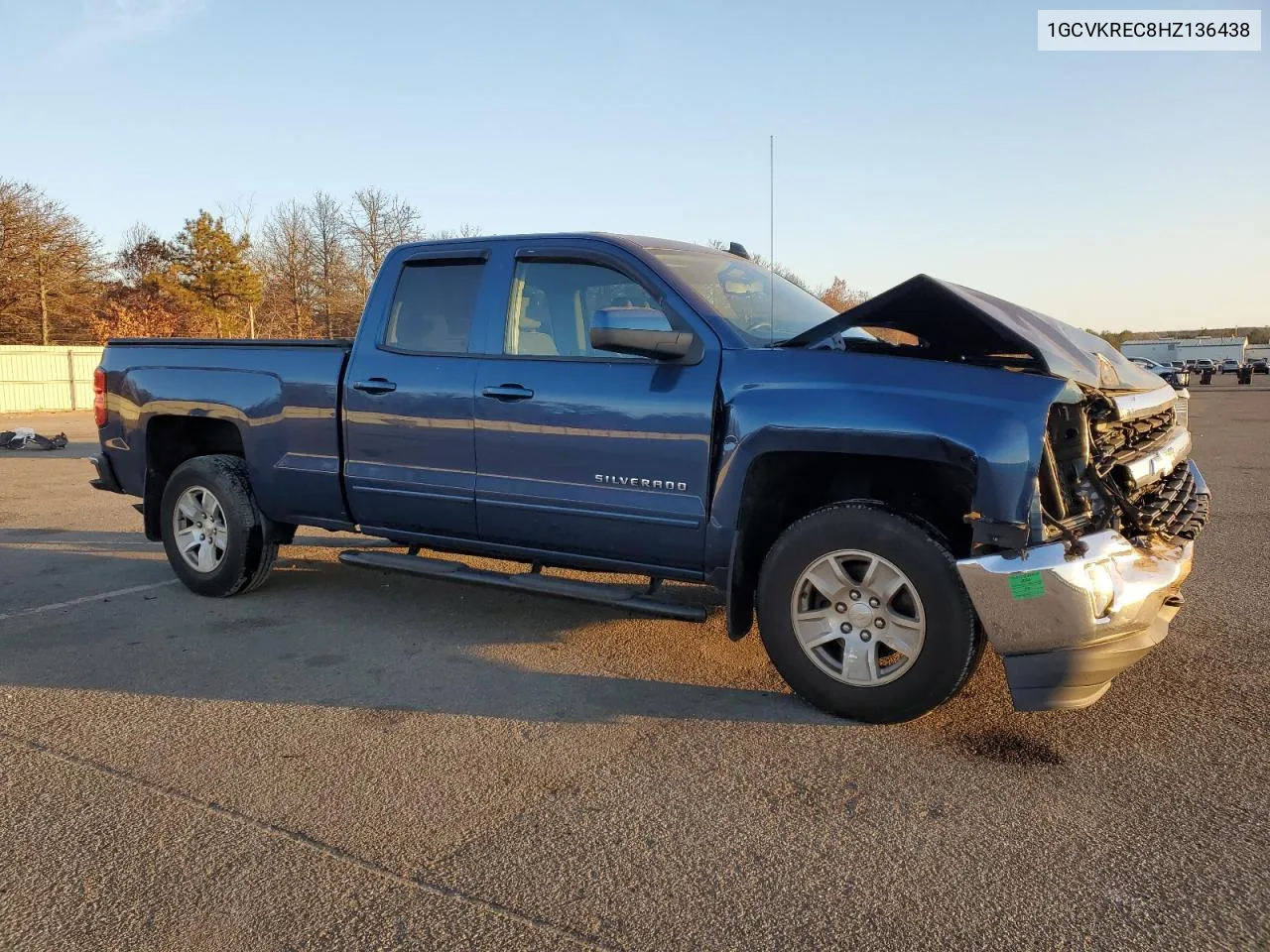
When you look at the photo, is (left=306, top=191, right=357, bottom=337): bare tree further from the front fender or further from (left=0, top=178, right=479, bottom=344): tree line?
the front fender

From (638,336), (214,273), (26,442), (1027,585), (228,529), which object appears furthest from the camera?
(214,273)

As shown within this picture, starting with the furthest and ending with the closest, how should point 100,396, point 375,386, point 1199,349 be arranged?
point 1199,349 → point 100,396 → point 375,386

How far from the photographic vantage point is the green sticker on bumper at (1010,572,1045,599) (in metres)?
3.21

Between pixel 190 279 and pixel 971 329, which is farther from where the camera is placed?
pixel 190 279

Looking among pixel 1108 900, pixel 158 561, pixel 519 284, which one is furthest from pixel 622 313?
pixel 158 561

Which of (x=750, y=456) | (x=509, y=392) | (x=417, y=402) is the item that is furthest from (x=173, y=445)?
(x=750, y=456)

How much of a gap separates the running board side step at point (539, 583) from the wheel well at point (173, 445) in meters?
1.36

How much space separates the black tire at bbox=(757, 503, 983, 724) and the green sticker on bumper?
212mm

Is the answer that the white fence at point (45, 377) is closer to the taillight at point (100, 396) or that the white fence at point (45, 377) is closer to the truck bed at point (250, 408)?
the taillight at point (100, 396)

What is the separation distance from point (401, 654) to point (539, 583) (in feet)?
2.59

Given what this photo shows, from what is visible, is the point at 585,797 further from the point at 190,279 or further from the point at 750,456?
the point at 190,279

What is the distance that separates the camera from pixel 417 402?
15.9ft

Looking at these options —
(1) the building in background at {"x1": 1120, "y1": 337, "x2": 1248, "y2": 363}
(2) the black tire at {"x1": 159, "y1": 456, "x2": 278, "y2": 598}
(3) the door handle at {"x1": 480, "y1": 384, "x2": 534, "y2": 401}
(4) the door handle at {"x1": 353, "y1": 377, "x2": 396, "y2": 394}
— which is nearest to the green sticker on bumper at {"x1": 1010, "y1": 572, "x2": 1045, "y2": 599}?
(3) the door handle at {"x1": 480, "y1": 384, "x2": 534, "y2": 401}

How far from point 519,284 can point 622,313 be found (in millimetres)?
920
